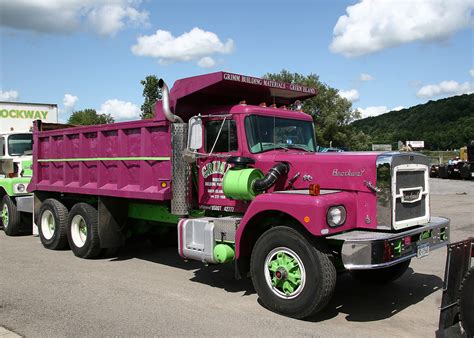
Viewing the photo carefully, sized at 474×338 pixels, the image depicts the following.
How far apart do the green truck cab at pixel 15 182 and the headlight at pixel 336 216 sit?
316 inches

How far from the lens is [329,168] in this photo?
573 centimetres

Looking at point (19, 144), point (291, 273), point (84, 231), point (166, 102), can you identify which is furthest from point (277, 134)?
point (19, 144)

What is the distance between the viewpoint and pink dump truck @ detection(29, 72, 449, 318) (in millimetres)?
5223

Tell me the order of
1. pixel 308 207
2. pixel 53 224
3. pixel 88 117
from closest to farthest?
1. pixel 308 207
2. pixel 53 224
3. pixel 88 117

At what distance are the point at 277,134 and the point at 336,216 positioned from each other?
187 centimetres

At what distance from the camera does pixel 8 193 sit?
11484mm

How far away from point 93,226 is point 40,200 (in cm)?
261

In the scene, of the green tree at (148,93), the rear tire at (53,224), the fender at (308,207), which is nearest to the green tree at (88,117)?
the green tree at (148,93)

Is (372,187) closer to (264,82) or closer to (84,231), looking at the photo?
(264,82)

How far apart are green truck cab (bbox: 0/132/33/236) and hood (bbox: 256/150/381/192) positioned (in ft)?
23.0

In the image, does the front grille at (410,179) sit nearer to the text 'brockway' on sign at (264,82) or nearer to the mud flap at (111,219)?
the text 'brockway' on sign at (264,82)

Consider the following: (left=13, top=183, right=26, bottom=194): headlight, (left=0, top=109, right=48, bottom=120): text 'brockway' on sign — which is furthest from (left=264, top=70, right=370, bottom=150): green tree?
(left=13, top=183, right=26, bottom=194): headlight

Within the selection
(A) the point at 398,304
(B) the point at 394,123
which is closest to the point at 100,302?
Answer: (A) the point at 398,304

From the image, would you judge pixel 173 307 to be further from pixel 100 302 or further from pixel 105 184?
pixel 105 184
